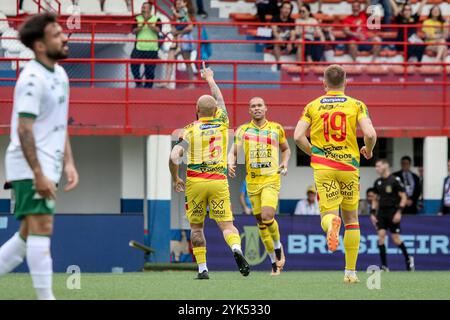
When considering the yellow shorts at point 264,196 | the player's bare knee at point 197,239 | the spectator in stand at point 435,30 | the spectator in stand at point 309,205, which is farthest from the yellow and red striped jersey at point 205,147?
the spectator in stand at point 435,30

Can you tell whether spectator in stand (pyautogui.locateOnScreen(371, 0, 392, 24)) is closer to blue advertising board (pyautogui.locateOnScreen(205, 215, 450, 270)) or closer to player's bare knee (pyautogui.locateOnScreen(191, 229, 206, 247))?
blue advertising board (pyautogui.locateOnScreen(205, 215, 450, 270))

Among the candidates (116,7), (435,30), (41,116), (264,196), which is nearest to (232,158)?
(264,196)

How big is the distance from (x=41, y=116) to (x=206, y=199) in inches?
212

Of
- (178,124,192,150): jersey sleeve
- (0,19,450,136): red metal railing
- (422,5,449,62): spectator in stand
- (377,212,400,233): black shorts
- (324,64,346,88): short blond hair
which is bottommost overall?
(377,212,400,233): black shorts

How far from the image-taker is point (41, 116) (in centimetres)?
866

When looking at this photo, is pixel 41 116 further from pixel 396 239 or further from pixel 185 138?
pixel 396 239

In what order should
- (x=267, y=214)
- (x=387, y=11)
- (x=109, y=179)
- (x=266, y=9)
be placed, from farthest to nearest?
(x=387, y=11)
(x=266, y=9)
(x=109, y=179)
(x=267, y=214)

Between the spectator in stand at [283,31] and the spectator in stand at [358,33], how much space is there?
1307 mm

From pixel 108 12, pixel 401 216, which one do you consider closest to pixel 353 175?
pixel 401 216

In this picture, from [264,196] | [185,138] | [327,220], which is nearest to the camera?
[327,220]

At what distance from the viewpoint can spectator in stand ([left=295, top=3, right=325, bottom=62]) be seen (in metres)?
25.0

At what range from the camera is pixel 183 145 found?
1362cm

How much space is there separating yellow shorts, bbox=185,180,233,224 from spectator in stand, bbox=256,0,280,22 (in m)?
12.8

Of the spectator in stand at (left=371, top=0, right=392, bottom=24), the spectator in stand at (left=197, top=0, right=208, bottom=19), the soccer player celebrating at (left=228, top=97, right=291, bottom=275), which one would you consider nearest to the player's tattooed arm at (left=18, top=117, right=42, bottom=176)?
the soccer player celebrating at (left=228, top=97, right=291, bottom=275)
